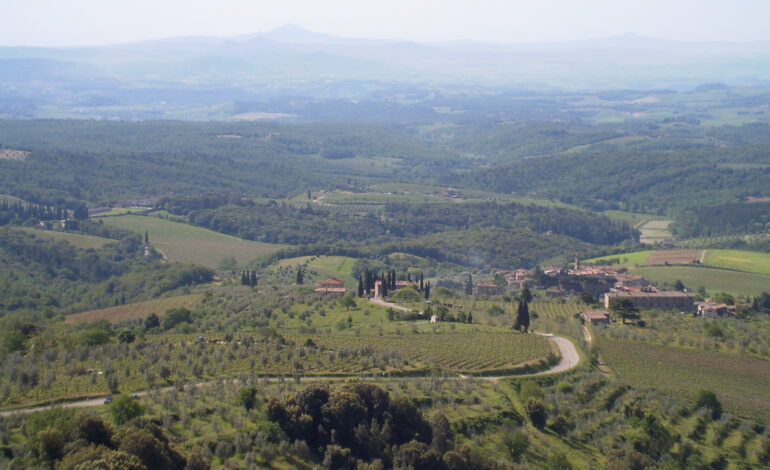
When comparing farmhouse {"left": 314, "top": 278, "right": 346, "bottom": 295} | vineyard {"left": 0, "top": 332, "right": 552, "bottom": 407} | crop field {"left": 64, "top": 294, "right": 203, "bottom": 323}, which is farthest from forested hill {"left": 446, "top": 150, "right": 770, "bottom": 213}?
vineyard {"left": 0, "top": 332, "right": 552, "bottom": 407}

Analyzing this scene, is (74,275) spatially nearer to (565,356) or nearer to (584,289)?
(584,289)

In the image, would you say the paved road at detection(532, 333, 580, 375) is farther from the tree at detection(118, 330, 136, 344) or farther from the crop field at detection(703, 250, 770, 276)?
the crop field at detection(703, 250, 770, 276)

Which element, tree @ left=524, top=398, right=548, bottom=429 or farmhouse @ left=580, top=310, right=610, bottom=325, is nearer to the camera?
tree @ left=524, top=398, right=548, bottom=429

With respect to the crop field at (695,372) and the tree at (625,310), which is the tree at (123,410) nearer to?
the crop field at (695,372)

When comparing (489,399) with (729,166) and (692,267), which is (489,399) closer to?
(692,267)

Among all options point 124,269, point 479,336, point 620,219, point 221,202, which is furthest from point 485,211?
point 479,336
